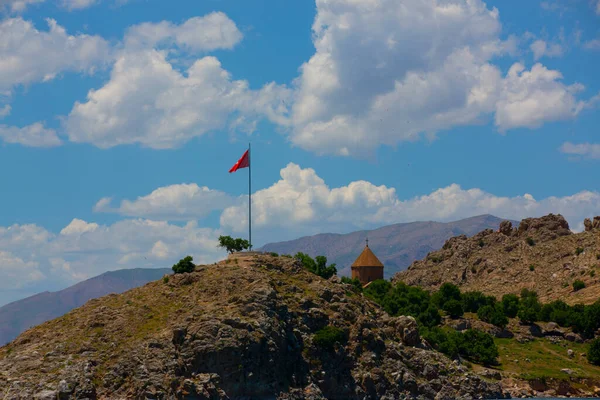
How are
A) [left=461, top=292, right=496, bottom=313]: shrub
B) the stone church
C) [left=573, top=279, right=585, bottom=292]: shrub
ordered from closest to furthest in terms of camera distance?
[left=461, top=292, right=496, bottom=313]: shrub < [left=573, top=279, right=585, bottom=292]: shrub < the stone church

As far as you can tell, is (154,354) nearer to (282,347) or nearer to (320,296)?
(282,347)

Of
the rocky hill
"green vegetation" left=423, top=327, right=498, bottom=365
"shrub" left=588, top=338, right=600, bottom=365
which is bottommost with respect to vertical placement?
"shrub" left=588, top=338, right=600, bottom=365

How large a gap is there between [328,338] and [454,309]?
5301 centimetres

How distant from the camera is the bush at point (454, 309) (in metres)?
154

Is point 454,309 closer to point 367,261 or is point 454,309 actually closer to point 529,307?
point 529,307

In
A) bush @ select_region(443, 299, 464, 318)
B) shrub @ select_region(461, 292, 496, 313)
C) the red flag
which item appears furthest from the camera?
shrub @ select_region(461, 292, 496, 313)

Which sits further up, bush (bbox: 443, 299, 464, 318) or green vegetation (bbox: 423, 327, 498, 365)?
bush (bbox: 443, 299, 464, 318)

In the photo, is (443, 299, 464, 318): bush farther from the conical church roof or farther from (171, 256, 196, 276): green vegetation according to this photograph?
(171, 256, 196, 276): green vegetation

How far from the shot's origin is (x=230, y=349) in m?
99.3

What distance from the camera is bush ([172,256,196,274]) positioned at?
124 metres

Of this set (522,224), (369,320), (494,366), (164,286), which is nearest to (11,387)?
(164,286)

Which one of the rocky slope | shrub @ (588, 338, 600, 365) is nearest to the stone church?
shrub @ (588, 338, 600, 365)

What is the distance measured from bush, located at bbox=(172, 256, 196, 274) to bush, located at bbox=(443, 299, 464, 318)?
56.2 meters

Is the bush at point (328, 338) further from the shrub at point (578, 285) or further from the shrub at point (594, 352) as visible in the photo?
the shrub at point (578, 285)
